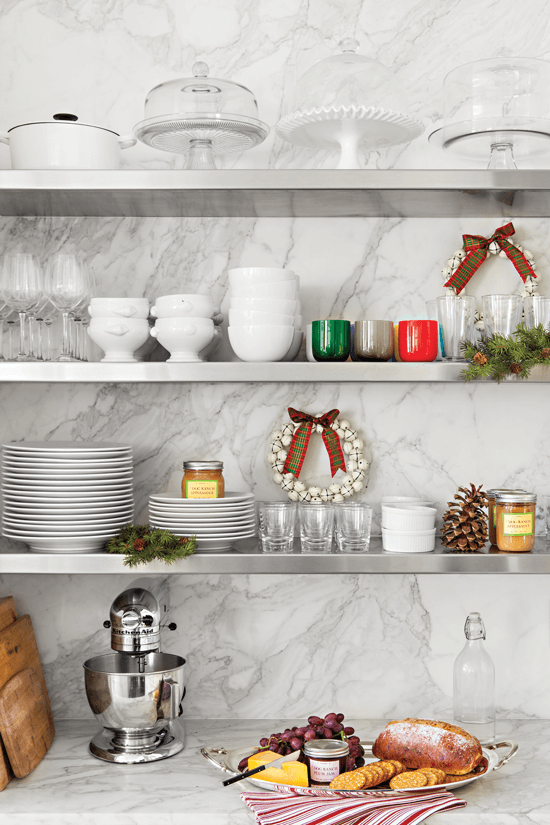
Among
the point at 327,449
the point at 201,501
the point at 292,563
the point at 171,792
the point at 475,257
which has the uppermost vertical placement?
the point at 475,257

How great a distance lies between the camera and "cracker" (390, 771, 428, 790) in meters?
1.45

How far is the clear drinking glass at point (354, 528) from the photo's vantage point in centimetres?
166

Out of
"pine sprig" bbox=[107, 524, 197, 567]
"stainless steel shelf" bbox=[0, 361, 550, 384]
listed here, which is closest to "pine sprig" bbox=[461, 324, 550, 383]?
"stainless steel shelf" bbox=[0, 361, 550, 384]

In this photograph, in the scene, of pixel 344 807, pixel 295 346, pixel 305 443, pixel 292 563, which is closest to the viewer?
pixel 344 807

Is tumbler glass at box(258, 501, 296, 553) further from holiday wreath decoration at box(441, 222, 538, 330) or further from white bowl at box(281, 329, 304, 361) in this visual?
holiday wreath decoration at box(441, 222, 538, 330)

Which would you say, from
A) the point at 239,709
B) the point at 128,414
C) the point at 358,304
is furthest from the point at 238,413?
the point at 239,709

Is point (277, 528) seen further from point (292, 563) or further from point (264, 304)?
point (264, 304)

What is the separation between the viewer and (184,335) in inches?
64.8

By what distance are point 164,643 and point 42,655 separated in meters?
0.29

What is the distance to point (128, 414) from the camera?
6.31ft

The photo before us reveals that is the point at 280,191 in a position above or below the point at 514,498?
above

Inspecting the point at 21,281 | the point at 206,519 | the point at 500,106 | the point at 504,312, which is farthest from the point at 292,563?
the point at 500,106

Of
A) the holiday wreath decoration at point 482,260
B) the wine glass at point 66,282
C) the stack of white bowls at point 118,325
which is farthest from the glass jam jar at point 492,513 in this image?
the wine glass at point 66,282

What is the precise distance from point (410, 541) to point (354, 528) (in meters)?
0.12
